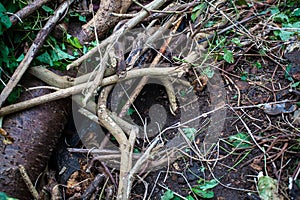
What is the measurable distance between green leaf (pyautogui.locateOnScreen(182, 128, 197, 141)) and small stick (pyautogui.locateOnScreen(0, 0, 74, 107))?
2.70 ft

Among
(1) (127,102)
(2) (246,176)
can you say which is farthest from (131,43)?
(2) (246,176)

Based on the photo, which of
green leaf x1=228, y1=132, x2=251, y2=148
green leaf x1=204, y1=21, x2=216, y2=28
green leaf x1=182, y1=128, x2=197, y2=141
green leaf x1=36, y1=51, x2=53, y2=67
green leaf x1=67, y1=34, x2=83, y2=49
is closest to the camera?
green leaf x1=228, y1=132, x2=251, y2=148

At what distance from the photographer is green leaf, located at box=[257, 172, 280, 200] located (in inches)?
52.5

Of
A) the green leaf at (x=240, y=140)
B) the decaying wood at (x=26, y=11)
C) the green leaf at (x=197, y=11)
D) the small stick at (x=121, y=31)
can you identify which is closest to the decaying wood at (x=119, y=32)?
the small stick at (x=121, y=31)

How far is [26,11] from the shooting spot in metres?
1.79

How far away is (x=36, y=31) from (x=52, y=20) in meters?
0.10

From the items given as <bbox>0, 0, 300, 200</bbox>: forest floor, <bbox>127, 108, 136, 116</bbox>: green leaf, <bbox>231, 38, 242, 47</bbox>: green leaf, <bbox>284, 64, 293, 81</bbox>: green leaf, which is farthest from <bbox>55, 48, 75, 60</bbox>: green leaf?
<bbox>284, 64, 293, 81</bbox>: green leaf

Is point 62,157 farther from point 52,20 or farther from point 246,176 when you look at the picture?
point 246,176

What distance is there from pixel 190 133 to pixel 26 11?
1.00m

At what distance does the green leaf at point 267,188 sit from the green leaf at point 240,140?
21cm

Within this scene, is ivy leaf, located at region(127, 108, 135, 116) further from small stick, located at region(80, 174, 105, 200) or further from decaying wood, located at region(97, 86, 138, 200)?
small stick, located at region(80, 174, 105, 200)

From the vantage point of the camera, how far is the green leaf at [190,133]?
1.69 meters

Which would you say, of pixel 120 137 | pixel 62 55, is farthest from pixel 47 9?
pixel 120 137

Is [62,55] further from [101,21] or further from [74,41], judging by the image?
[101,21]
